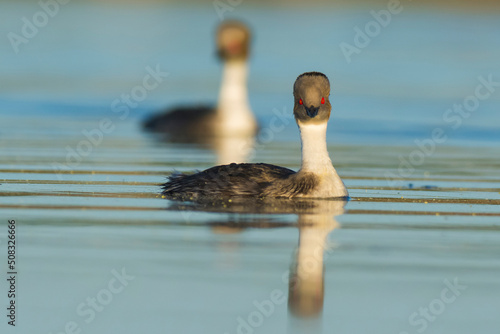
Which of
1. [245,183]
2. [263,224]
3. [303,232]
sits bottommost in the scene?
[303,232]

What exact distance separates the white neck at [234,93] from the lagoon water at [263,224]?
27.5 inches

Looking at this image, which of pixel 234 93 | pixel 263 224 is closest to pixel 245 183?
pixel 263 224

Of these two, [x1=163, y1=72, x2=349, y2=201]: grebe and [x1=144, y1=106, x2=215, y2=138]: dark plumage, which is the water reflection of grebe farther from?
[x1=144, y1=106, x2=215, y2=138]: dark plumage

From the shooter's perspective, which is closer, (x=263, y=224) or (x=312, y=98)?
(x=263, y=224)

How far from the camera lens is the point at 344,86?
3362 cm

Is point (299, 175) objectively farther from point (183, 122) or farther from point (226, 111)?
point (226, 111)

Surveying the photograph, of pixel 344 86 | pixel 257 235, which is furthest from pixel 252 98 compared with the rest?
pixel 257 235

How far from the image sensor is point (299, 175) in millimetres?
13617

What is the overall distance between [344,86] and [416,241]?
74.4 ft

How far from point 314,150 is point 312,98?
0.56 m

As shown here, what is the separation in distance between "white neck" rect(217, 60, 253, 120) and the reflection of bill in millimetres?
13497

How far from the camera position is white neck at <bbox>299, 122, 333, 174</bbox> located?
13641 millimetres

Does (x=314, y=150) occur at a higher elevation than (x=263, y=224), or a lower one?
higher

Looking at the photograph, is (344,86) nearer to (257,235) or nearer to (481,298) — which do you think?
(257,235)
